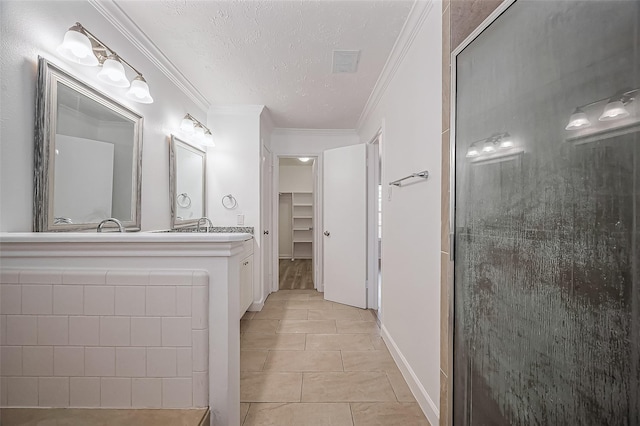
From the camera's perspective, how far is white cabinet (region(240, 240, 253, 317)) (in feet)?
8.77

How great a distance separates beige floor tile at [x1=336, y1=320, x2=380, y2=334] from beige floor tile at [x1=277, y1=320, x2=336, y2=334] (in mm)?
75

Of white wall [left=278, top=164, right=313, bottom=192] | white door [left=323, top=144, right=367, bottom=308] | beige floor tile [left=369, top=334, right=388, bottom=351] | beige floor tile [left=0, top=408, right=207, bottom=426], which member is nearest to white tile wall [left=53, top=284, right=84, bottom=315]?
beige floor tile [left=0, top=408, right=207, bottom=426]

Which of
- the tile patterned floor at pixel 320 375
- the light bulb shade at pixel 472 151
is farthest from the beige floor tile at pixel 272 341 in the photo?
the light bulb shade at pixel 472 151

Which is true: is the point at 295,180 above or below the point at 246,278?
above

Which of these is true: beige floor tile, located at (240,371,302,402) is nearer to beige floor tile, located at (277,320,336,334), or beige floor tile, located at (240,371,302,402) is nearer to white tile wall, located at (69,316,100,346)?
beige floor tile, located at (277,320,336,334)

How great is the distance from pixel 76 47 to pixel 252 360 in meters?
2.25

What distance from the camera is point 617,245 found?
Answer: 601 mm

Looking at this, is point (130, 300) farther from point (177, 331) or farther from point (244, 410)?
point (244, 410)

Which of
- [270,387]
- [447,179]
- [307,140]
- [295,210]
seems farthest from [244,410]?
[295,210]

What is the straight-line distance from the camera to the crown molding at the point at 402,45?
1567 mm

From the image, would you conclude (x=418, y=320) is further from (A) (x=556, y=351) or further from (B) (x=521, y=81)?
(B) (x=521, y=81)

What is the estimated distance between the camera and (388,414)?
1599mm

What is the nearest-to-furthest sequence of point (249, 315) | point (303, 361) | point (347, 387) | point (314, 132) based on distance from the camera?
1. point (347, 387)
2. point (303, 361)
3. point (249, 315)
4. point (314, 132)

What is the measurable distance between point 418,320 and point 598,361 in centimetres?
113
